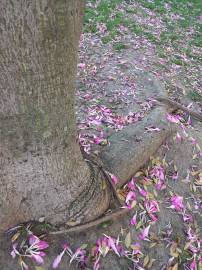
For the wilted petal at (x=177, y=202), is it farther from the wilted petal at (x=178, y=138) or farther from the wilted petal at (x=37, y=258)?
the wilted petal at (x=37, y=258)

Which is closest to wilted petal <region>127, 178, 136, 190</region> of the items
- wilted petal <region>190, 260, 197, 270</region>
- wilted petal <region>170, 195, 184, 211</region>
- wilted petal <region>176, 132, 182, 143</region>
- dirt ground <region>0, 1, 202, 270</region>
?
dirt ground <region>0, 1, 202, 270</region>

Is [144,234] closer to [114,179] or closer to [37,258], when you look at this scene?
[114,179]

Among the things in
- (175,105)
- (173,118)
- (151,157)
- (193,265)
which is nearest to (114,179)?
(151,157)

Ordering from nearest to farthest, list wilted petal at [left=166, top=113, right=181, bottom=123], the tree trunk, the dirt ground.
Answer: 1. the tree trunk
2. the dirt ground
3. wilted petal at [left=166, top=113, right=181, bottom=123]

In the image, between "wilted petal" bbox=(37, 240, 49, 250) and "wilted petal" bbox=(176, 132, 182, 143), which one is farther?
"wilted petal" bbox=(176, 132, 182, 143)

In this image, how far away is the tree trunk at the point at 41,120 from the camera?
1830mm

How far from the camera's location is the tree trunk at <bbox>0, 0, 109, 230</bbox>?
1830 millimetres

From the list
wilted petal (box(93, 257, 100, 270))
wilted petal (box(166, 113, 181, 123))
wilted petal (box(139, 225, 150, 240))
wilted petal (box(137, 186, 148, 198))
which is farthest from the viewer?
wilted petal (box(166, 113, 181, 123))

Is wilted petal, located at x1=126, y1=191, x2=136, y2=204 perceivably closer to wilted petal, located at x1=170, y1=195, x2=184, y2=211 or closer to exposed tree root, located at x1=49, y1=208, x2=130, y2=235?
exposed tree root, located at x1=49, y1=208, x2=130, y2=235

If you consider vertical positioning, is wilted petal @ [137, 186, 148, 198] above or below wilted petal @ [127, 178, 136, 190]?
below

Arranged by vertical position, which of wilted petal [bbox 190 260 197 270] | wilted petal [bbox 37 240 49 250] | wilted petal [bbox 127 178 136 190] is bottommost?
wilted petal [bbox 190 260 197 270]

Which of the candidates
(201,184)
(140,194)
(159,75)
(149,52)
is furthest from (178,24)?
(140,194)

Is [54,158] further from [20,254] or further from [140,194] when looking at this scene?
[140,194]

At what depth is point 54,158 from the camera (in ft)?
8.07
